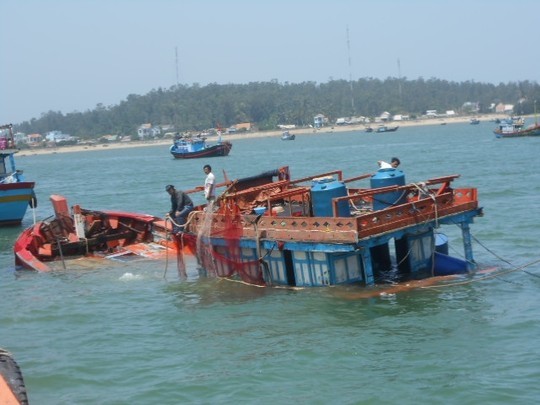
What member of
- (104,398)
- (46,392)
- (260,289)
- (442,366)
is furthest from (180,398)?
(260,289)

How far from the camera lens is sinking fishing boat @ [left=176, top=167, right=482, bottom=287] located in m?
14.2

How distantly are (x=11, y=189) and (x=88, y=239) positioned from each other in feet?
35.8

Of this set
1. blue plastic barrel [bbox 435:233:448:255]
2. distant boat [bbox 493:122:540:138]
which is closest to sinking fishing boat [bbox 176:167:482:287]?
blue plastic barrel [bbox 435:233:448:255]

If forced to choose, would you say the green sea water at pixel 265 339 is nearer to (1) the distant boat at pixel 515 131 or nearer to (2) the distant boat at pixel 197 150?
(1) the distant boat at pixel 515 131

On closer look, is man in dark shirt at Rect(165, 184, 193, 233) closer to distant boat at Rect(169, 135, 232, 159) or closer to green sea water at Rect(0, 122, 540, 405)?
green sea water at Rect(0, 122, 540, 405)

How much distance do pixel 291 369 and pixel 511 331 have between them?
11.6 ft

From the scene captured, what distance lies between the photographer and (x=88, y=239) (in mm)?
21484

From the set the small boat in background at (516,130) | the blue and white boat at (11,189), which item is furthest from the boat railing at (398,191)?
the small boat in background at (516,130)

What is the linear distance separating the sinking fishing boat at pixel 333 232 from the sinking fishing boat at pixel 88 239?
156 inches

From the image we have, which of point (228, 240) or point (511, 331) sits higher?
point (228, 240)

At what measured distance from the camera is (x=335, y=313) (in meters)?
13.9

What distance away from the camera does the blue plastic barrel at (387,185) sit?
15.0 m

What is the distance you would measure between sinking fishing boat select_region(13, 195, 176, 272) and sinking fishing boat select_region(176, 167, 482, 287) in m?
3.97

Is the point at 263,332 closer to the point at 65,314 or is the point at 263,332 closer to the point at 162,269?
the point at 65,314
